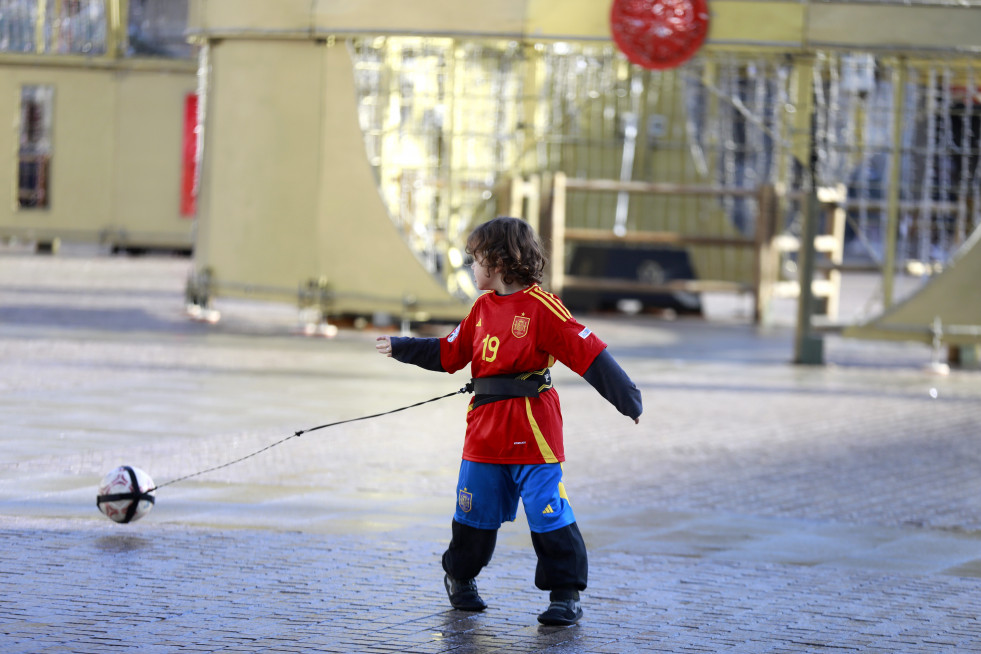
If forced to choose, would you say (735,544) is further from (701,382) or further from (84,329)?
(84,329)

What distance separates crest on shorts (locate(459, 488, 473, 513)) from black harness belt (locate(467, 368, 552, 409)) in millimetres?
300

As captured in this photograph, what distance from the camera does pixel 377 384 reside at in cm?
1144

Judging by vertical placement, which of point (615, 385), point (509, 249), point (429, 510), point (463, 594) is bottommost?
point (429, 510)

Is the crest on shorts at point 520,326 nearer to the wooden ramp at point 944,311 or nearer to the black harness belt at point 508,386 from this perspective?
the black harness belt at point 508,386

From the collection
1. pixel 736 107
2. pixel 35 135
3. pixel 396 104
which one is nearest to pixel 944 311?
pixel 736 107

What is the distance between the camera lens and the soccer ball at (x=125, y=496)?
605cm

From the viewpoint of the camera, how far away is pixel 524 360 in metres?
4.93

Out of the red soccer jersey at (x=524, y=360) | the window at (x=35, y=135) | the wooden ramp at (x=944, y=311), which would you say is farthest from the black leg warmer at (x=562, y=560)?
the window at (x=35, y=135)

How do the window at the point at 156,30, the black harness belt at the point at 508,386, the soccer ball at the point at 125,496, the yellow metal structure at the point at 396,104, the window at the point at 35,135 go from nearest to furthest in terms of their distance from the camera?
the black harness belt at the point at 508,386
the soccer ball at the point at 125,496
the yellow metal structure at the point at 396,104
the window at the point at 35,135
the window at the point at 156,30

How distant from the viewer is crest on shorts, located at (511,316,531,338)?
492 cm

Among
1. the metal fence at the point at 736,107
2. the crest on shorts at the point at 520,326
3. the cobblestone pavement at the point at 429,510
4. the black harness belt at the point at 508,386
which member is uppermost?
the metal fence at the point at 736,107

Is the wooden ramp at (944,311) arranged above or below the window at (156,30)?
below

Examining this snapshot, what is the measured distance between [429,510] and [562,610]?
2.07 metres

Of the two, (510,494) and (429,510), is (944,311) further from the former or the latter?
(510,494)
